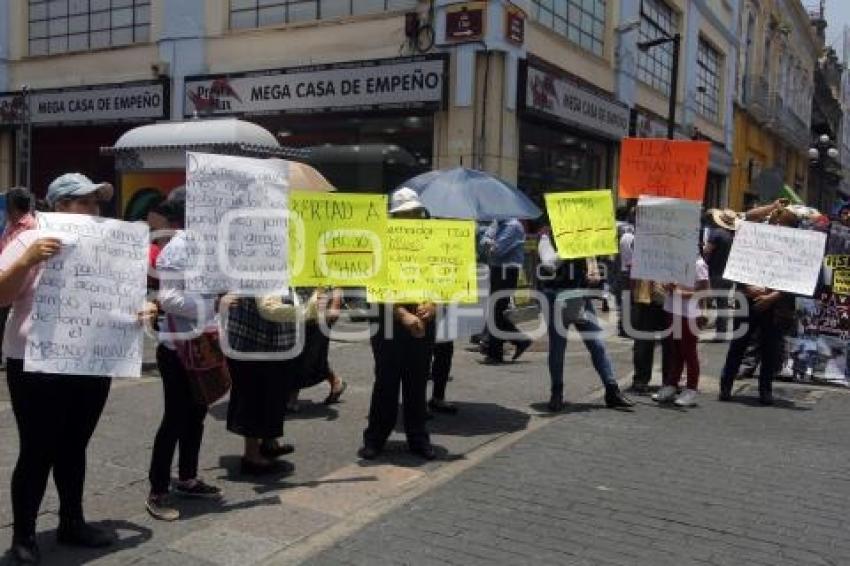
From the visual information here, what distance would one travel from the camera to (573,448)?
6.00 metres

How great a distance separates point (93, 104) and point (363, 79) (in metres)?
7.87

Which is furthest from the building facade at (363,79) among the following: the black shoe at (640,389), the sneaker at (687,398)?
the sneaker at (687,398)

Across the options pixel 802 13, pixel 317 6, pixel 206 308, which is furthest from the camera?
pixel 802 13

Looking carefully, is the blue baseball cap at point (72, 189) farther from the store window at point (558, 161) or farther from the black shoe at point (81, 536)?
the store window at point (558, 161)

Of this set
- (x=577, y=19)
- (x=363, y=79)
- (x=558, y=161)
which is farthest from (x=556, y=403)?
(x=577, y=19)

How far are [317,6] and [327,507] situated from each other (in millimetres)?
13634

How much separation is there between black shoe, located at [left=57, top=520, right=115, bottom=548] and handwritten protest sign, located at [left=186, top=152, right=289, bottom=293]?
1230mm

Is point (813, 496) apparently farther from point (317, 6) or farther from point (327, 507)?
point (317, 6)

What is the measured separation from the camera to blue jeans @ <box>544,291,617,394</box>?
721 centimetres

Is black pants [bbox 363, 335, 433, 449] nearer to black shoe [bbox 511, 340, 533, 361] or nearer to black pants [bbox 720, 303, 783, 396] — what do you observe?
black pants [bbox 720, 303, 783, 396]

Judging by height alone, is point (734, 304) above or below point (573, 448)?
above

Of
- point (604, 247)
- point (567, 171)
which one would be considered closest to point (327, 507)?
point (604, 247)

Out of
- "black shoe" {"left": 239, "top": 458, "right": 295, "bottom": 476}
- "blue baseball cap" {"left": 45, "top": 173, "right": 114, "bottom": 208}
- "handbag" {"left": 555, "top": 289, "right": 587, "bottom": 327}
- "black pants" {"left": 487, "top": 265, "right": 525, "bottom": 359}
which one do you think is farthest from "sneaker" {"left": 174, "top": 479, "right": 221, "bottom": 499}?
"black pants" {"left": 487, "top": 265, "right": 525, "bottom": 359}

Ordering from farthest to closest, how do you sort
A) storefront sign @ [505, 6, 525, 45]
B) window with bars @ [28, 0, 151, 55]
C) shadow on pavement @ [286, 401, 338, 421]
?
window with bars @ [28, 0, 151, 55] < storefront sign @ [505, 6, 525, 45] < shadow on pavement @ [286, 401, 338, 421]
